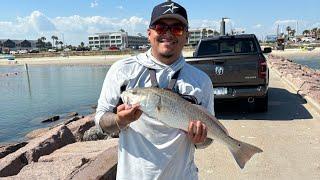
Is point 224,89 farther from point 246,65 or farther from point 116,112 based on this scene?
point 116,112

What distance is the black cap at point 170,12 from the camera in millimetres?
2910

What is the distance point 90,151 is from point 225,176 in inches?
88.2

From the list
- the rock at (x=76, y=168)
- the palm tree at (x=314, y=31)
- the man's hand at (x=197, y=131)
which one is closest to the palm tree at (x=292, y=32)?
the palm tree at (x=314, y=31)

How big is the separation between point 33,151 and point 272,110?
20.8 ft

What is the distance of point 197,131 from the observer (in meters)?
2.68

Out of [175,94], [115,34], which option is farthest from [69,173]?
[115,34]

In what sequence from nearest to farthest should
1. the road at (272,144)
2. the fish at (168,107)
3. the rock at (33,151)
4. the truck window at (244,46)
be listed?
the fish at (168,107), the road at (272,144), the rock at (33,151), the truck window at (244,46)

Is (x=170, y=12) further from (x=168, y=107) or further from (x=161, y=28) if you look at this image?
(x=168, y=107)

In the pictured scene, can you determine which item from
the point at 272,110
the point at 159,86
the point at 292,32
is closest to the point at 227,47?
the point at 272,110

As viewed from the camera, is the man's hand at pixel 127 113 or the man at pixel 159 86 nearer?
the man's hand at pixel 127 113

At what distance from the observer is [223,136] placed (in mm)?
2848

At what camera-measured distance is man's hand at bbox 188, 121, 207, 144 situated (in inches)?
105

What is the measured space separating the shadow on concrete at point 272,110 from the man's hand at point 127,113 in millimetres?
8768

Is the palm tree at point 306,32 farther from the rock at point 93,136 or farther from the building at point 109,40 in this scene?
the rock at point 93,136
